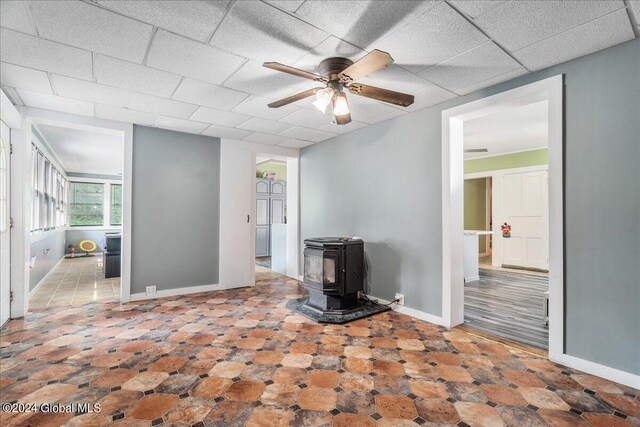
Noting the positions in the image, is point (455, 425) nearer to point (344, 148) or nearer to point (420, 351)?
point (420, 351)

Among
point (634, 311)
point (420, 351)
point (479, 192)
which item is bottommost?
point (420, 351)

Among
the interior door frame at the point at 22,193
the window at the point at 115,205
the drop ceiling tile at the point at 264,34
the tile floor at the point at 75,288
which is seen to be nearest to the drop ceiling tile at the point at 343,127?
the drop ceiling tile at the point at 264,34

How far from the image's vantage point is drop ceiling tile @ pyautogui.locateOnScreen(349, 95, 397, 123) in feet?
10.6

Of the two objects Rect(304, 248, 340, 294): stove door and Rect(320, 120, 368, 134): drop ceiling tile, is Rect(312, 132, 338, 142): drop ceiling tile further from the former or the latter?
Rect(304, 248, 340, 294): stove door

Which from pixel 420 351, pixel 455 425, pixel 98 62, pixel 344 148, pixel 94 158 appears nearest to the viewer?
pixel 455 425

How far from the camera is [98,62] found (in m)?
2.38

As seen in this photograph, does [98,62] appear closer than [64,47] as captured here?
No

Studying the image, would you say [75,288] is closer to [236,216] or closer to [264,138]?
[236,216]

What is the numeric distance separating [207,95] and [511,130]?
4.77 meters

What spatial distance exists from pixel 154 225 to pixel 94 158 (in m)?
4.67

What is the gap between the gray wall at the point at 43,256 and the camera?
15.0 ft

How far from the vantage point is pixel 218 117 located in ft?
12.3

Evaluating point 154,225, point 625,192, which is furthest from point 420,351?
point 154,225

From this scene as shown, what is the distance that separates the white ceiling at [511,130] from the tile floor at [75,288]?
5932 mm
